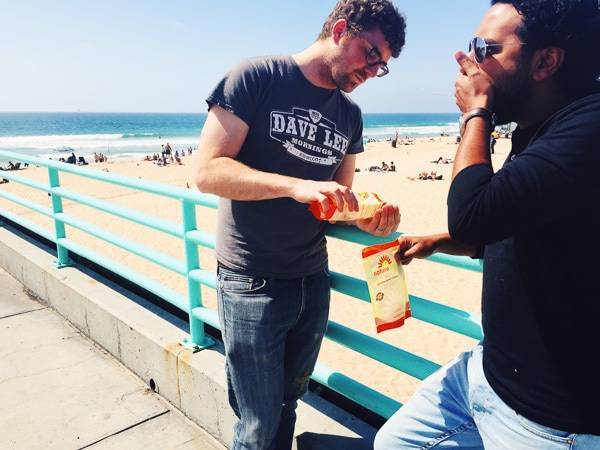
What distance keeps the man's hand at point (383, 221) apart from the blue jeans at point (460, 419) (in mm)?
602

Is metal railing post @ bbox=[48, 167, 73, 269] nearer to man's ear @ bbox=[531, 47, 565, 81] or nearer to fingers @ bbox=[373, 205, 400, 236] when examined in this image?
fingers @ bbox=[373, 205, 400, 236]

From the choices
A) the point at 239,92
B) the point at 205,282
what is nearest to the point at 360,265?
the point at 205,282

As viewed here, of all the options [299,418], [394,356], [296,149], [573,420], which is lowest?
[299,418]

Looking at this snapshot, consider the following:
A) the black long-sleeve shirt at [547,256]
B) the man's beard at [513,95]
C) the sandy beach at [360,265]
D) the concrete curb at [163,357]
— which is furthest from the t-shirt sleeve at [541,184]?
the sandy beach at [360,265]

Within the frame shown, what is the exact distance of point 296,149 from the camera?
213 centimetres

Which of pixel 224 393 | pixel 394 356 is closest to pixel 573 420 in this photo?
pixel 394 356

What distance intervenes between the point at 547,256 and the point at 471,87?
555 millimetres

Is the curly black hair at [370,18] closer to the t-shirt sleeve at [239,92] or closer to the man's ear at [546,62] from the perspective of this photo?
the t-shirt sleeve at [239,92]

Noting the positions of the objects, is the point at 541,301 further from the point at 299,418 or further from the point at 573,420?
the point at 299,418

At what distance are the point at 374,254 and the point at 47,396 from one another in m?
2.65

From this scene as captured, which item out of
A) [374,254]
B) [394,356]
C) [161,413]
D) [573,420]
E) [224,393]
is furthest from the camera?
[161,413]

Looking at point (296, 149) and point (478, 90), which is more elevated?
point (478, 90)

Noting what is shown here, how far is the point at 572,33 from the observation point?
1.35 metres

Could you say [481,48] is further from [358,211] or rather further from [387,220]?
[387,220]
